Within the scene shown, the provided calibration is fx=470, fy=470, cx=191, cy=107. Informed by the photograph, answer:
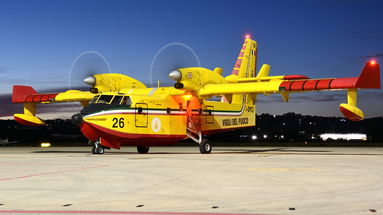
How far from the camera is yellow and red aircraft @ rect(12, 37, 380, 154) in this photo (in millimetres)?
25719

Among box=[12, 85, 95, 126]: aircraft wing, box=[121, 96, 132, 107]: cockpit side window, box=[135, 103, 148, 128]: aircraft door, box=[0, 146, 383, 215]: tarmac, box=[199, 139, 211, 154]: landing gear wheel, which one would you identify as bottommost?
box=[0, 146, 383, 215]: tarmac

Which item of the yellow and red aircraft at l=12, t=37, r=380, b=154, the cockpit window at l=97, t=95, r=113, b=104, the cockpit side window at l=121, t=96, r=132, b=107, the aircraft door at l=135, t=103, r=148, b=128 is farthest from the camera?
the aircraft door at l=135, t=103, r=148, b=128

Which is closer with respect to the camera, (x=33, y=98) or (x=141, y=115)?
(x=141, y=115)

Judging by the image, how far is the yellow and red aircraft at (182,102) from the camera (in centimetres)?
2572

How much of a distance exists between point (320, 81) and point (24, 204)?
845 inches

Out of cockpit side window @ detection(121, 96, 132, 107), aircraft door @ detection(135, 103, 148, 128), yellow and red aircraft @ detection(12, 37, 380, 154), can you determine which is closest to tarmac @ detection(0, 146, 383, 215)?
yellow and red aircraft @ detection(12, 37, 380, 154)

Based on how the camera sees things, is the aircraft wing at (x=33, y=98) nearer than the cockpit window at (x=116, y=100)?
No

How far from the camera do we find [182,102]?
29969 millimetres

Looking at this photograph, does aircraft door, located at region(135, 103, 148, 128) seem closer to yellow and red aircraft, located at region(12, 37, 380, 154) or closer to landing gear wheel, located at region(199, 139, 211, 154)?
yellow and red aircraft, located at region(12, 37, 380, 154)

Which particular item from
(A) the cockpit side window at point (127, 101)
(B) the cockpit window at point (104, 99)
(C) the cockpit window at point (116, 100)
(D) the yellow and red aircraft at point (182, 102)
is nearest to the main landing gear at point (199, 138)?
(D) the yellow and red aircraft at point (182, 102)

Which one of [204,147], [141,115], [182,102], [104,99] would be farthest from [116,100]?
[204,147]

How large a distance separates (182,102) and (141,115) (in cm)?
373

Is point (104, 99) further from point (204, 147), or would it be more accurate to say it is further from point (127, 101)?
point (204, 147)

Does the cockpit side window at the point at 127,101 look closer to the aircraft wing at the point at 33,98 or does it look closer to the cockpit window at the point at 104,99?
the cockpit window at the point at 104,99
